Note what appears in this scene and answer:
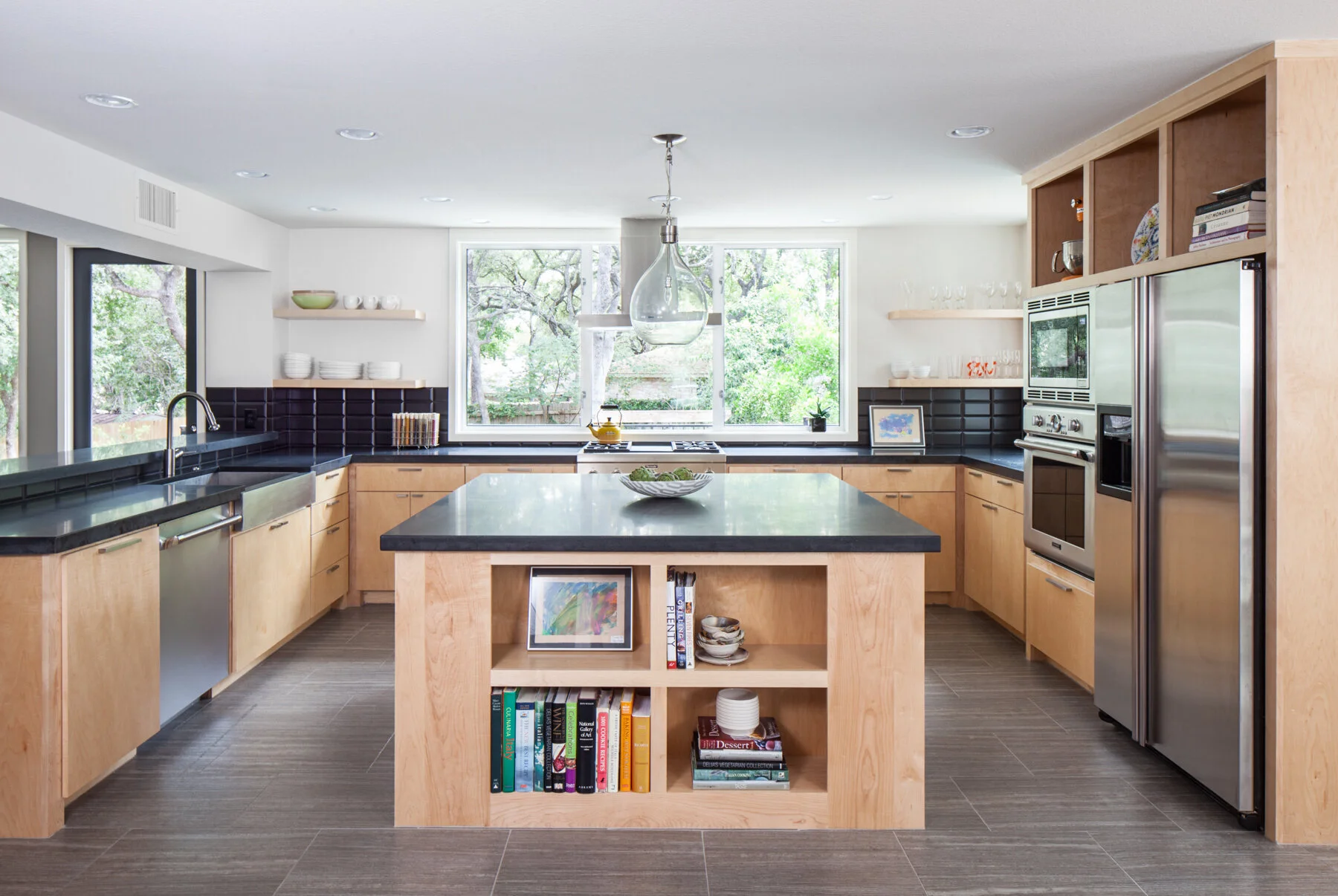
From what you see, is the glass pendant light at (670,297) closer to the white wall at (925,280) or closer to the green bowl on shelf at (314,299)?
the white wall at (925,280)

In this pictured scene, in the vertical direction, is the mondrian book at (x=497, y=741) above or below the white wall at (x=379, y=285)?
below

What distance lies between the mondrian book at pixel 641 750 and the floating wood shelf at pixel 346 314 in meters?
4.05

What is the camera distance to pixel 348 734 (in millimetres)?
3510

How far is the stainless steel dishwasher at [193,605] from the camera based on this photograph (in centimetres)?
342

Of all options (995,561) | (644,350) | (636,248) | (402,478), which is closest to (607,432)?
(644,350)

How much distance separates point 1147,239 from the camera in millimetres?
3561

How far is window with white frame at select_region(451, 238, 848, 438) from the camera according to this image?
640cm

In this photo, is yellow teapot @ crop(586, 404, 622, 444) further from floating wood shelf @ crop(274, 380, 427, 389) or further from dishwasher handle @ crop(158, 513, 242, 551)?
dishwasher handle @ crop(158, 513, 242, 551)

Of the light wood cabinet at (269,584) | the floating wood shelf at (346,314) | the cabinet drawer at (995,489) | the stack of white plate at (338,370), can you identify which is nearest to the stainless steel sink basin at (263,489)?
the light wood cabinet at (269,584)

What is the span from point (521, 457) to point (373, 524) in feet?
3.22

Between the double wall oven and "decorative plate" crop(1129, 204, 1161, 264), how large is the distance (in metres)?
0.25

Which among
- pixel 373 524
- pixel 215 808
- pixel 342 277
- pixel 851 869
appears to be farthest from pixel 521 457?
pixel 851 869

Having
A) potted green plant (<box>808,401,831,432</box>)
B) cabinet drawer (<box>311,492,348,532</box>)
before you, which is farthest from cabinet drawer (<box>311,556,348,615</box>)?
potted green plant (<box>808,401,831,432</box>)

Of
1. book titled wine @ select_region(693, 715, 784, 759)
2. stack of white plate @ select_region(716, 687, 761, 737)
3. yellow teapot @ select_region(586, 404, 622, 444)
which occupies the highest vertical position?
yellow teapot @ select_region(586, 404, 622, 444)
